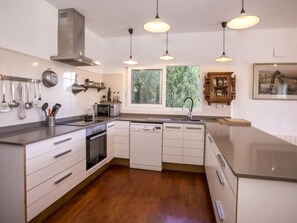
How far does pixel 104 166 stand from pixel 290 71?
3.66 meters

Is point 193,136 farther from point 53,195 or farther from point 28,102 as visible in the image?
point 28,102

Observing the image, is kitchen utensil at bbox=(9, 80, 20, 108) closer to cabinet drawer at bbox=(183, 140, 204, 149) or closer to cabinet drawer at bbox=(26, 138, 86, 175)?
cabinet drawer at bbox=(26, 138, 86, 175)

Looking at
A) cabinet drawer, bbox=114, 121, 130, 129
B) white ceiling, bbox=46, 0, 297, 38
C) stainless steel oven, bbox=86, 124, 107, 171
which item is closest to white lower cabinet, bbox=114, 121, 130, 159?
cabinet drawer, bbox=114, 121, 130, 129

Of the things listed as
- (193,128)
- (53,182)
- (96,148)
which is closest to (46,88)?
(96,148)

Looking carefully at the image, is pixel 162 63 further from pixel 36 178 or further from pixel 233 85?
pixel 36 178

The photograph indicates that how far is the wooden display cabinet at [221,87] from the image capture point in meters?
3.28

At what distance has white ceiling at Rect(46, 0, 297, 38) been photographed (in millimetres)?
2463

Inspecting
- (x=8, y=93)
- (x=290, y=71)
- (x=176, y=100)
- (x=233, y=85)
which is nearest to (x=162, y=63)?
(x=176, y=100)

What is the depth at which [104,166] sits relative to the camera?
10.4ft

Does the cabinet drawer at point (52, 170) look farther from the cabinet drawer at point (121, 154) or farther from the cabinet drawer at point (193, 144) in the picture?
the cabinet drawer at point (193, 144)

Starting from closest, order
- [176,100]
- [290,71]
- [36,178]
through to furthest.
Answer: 1. [36,178]
2. [290,71]
3. [176,100]

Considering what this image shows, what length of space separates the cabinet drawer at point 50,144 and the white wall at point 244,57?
2294 millimetres

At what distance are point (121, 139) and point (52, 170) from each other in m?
1.58

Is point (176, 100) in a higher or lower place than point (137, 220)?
higher
